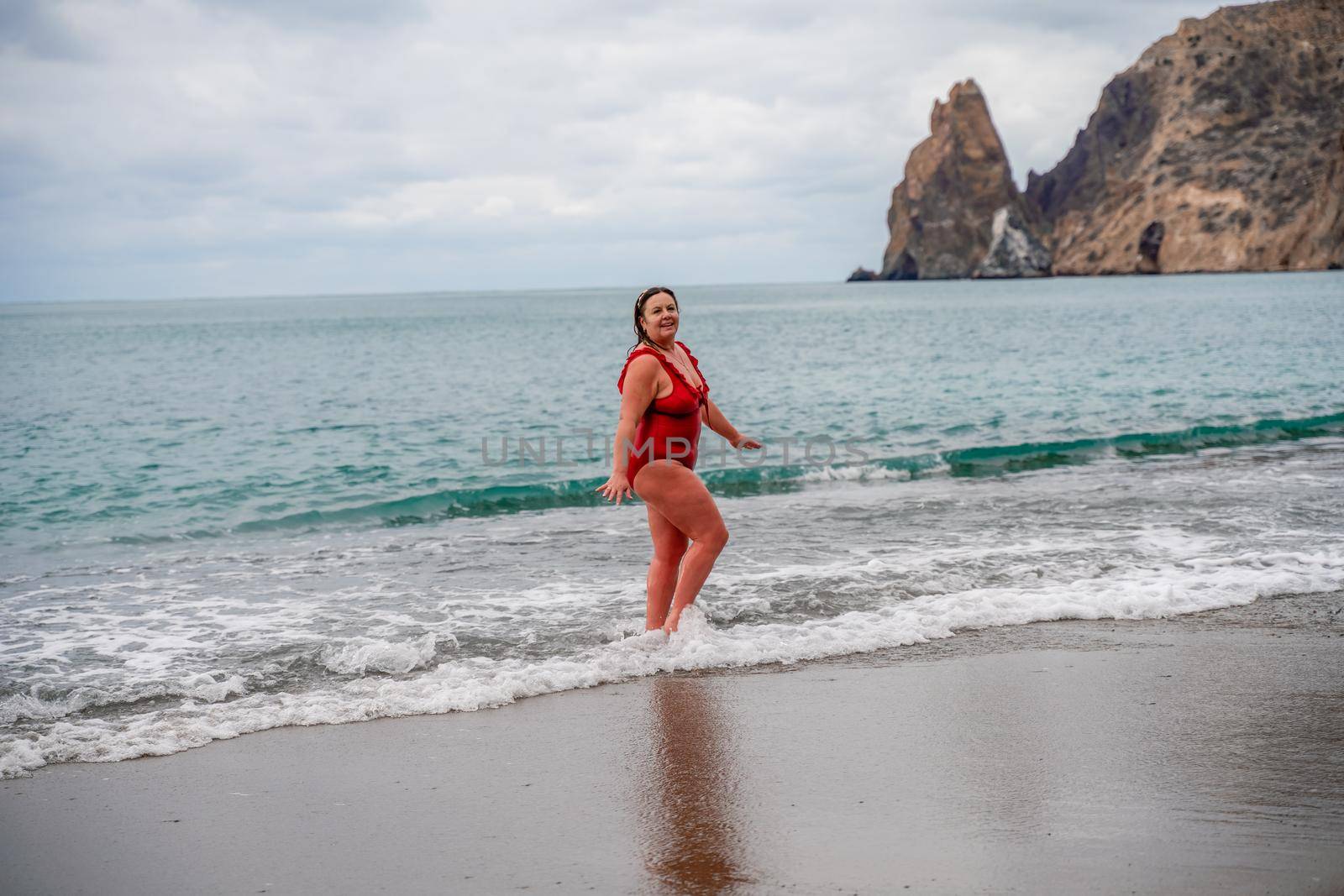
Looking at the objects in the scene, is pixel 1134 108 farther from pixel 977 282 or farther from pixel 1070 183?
pixel 977 282

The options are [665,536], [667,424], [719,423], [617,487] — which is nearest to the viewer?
[617,487]

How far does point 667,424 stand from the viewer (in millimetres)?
5699

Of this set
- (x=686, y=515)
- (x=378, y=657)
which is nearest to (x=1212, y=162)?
(x=686, y=515)

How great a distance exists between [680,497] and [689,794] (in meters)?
2.08

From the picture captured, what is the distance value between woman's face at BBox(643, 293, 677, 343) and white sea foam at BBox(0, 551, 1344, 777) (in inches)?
64.2

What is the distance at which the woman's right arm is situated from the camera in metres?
5.51

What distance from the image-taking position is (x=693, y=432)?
584cm

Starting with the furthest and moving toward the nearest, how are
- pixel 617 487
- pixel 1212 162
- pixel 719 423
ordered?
pixel 1212 162 → pixel 719 423 → pixel 617 487

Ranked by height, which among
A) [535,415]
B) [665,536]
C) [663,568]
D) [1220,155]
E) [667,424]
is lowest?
[535,415]

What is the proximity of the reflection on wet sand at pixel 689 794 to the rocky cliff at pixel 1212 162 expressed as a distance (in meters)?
144

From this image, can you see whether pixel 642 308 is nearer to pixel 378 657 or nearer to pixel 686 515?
pixel 686 515

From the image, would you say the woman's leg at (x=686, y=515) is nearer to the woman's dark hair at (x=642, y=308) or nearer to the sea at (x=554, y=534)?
the sea at (x=554, y=534)

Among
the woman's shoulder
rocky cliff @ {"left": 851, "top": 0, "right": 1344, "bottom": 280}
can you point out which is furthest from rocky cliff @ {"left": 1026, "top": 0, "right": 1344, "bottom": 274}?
the woman's shoulder

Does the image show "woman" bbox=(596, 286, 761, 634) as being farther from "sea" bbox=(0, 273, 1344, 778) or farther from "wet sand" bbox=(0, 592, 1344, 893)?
"wet sand" bbox=(0, 592, 1344, 893)
